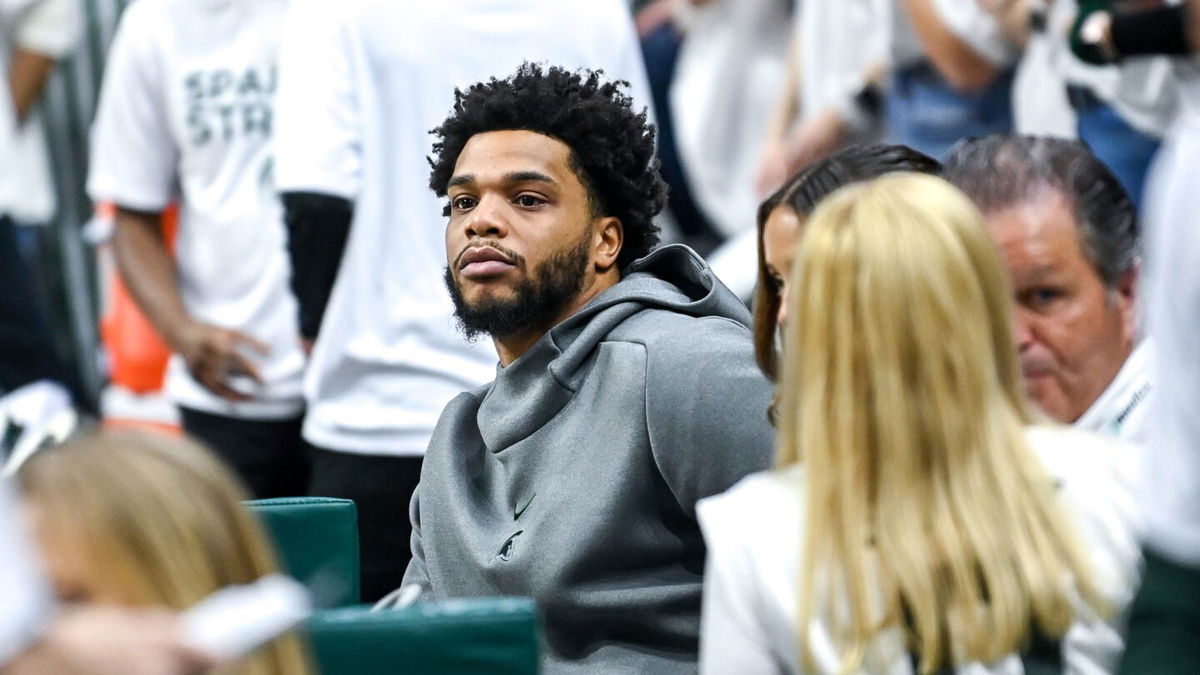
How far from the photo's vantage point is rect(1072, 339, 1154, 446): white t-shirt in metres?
2.62

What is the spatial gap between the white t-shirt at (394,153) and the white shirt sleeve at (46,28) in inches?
52.8

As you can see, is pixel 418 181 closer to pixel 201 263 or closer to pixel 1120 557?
pixel 201 263

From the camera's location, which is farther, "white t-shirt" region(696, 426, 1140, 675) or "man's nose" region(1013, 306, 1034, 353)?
"man's nose" region(1013, 306, 1034, 353)

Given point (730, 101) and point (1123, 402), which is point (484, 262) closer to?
point (1123, 402)

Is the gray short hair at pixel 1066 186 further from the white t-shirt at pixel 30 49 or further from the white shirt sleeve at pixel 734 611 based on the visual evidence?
the white t-shirt at pixel 30 49

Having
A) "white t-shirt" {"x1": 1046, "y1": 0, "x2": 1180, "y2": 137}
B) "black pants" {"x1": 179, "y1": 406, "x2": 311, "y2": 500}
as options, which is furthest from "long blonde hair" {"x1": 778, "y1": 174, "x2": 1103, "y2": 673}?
"black pants" {"x1": 179, "y1": 406, "x2": 311, "y2": 500}

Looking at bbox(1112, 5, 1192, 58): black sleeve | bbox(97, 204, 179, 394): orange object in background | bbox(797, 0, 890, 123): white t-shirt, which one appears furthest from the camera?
bbox(97, 204, 179, 394): orange object in background

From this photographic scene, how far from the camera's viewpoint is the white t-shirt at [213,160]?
4.39m

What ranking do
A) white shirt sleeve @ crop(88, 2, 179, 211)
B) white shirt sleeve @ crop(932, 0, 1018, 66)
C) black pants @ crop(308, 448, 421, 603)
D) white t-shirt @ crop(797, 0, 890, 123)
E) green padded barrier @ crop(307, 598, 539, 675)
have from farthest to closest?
white shirt sleeve @ crop(88, 2, 179, 211)
white t-shirt @ crop(797, 0, 890, 123)
white shirt sleeve @ crop(932, 0, 1018, 66)
black pants @ crop(308, 448, 421, 603)
green padded barrier @ crop(307, 598, 539, 675)

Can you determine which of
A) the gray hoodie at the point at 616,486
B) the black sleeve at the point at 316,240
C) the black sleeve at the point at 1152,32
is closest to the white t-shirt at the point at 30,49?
the black sleeve at the point at 316,240

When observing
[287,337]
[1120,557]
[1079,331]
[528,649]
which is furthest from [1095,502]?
[287,337]

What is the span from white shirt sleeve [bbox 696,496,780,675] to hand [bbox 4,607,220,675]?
72 centimetres

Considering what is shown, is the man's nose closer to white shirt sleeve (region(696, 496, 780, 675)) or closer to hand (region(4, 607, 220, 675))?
white shirt sleeve (region(696, 496, 780, 675))

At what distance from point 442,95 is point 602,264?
29.0 inches
